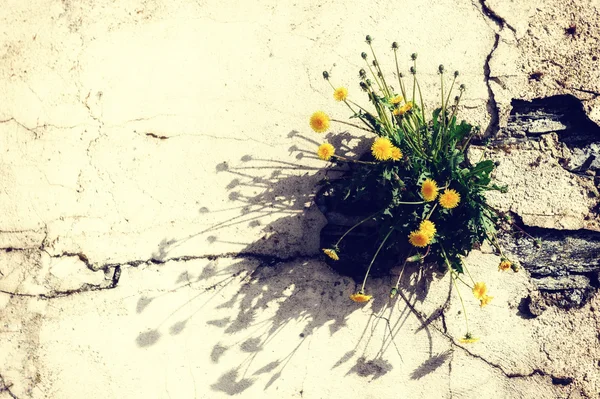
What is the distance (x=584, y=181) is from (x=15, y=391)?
404cm

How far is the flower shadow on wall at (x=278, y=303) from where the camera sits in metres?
3.18

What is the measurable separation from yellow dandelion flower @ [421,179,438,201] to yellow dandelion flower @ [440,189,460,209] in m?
0.05

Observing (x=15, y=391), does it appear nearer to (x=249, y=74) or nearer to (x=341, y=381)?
(x=341, y=381)

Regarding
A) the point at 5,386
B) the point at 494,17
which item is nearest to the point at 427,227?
the point at 494,17

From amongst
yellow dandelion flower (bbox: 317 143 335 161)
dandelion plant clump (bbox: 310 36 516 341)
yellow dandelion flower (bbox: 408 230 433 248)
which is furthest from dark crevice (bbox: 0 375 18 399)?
yellow dandelion flower (bbox: 408 230 433 248)

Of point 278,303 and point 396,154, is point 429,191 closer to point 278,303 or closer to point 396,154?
point 396,154

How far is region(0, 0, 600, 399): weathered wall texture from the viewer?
3170 millimetres

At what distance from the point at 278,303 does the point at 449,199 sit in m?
1.32

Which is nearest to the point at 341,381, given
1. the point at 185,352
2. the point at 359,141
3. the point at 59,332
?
the point at 185,352

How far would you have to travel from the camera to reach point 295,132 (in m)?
3.29

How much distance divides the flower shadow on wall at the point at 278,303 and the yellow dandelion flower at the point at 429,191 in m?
0.71

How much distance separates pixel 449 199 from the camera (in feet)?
8.59

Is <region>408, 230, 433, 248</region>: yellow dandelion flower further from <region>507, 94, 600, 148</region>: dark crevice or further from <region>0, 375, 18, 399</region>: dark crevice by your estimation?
<region>0, 375, 18, 399</region>: dark crevice

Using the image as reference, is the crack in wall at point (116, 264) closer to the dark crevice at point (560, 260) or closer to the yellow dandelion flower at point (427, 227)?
the yellow dandelion flower at point (427, 227)
